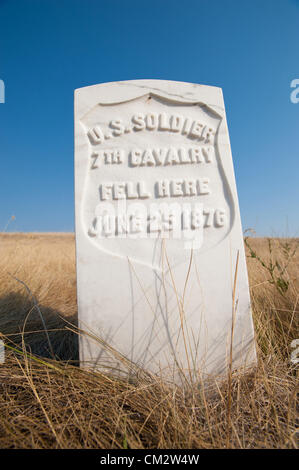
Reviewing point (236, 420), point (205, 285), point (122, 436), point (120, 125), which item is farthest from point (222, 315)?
point (120, 125)

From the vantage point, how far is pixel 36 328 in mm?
2223

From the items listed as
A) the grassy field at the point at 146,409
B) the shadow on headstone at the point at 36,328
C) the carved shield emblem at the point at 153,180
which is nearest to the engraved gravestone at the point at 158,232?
the carved shield emblem at the point at 153,180

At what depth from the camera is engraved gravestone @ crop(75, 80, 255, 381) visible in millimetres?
1363

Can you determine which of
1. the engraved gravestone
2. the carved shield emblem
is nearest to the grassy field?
the engraved gravestone

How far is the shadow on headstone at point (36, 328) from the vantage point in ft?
6.09

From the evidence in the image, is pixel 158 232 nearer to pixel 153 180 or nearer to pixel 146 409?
pixel 153 180

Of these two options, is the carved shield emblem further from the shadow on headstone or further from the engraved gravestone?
the shadow on headstone

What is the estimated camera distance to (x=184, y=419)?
987 mm

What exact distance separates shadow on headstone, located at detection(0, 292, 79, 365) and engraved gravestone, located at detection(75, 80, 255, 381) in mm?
479

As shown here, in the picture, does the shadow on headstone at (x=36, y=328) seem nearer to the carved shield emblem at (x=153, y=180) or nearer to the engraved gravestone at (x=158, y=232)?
the engraved gravestone at (x=158, y=232)

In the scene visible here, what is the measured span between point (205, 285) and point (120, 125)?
1.24m

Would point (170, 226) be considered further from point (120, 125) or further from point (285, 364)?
point (285, 364)

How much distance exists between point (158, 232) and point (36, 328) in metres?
1.68

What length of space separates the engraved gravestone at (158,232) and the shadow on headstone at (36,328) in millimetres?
479
